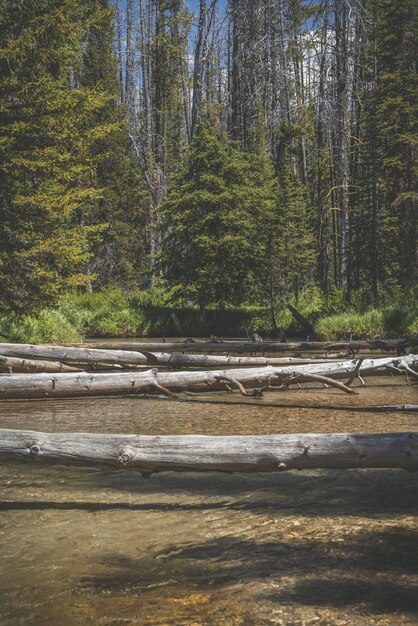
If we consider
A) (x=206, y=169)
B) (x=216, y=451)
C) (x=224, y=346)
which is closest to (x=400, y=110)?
(x=206, y=169)

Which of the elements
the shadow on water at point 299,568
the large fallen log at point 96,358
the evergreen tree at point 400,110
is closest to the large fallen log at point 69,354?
the large fallen log at point 96,358

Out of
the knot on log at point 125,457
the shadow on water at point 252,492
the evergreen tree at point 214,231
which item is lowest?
the shadow on water at point 252,492

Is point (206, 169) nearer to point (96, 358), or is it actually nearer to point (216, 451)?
point (96, 358)

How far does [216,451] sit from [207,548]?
0.85 meters

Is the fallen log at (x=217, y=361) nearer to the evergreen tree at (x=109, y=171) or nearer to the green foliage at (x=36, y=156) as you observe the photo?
the green foliage at (x=36, y=156)

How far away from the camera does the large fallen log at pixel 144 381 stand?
8750mm

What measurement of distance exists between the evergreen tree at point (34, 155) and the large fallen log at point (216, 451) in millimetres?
12444

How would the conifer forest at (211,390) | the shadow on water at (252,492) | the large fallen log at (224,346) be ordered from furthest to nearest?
the large fallen log at (224,346) < the shadow on water at (252,492) < the conifer forest at (211,390)

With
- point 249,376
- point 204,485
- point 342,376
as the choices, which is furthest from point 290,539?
point 342,376

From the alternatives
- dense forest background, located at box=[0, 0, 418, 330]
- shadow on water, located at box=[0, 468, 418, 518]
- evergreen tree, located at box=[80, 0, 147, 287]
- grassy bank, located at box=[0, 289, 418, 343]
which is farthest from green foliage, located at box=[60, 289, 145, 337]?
shadow on water, located at box=[0, 468, 418, 518]

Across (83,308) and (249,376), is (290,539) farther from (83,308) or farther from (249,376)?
(83,308)

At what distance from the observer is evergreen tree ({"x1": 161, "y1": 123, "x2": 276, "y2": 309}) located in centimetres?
2553

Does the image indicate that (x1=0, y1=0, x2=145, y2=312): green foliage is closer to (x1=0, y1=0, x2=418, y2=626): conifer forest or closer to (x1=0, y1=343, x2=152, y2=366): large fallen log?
(x1=0, y1=0, x2=418, y2=626): conifer forest

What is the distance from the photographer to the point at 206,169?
2616 cm
